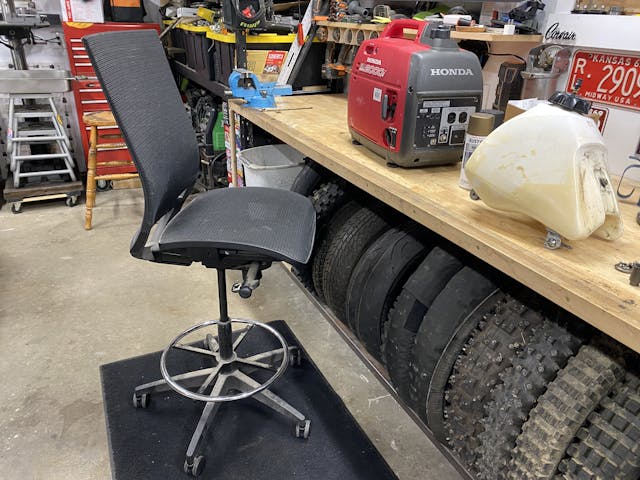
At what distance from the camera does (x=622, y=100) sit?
143 centimetres

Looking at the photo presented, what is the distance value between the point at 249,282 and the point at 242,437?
2.24ft

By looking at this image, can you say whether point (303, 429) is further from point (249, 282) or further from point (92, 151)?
point (92, 151)

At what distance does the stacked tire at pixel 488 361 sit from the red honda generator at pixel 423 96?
0.30 m

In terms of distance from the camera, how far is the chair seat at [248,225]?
4.34 ft

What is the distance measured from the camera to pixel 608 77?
Result: 146 centimetres

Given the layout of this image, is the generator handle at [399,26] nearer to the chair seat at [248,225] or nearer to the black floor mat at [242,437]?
the chair seat at [248,225]

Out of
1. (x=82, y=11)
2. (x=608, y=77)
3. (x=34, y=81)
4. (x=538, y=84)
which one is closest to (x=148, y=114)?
(x=538, y=84)

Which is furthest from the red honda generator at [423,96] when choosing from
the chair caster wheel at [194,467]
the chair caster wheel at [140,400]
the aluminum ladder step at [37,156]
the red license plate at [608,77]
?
the aluminum ladder step at [37,156]

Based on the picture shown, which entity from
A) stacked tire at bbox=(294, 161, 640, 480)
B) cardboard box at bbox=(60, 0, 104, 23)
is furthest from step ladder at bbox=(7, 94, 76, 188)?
stacked tire at bbox=(294, 161, 640, 480)

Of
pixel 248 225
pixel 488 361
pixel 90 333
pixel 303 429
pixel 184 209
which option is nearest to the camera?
pixel 488 361

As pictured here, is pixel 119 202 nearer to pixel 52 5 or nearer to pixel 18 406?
pixel 52 5

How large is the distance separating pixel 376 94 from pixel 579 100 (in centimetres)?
65

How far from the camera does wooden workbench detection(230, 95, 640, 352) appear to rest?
0.82 metres

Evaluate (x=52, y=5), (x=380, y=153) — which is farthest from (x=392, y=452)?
(x=52, y=5)
